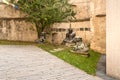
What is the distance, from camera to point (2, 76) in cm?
768

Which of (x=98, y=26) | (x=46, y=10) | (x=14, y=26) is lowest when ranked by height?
(x=98, y=26)

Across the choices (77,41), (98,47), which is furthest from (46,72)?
(98,47)

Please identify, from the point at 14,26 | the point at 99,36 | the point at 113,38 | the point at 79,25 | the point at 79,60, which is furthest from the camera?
the point at 14,26

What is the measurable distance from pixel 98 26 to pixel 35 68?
6755 millimetres

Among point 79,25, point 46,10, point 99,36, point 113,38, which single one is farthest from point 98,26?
point 113,38

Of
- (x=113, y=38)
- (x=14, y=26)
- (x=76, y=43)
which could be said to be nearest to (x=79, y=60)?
(x=113, y=38)

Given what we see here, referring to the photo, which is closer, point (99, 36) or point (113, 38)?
point (113, 38)

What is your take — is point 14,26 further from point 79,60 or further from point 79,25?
point 79,60

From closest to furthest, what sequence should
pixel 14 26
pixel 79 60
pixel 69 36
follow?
pixel 79 60
pixel 69 36
pixel 14 26

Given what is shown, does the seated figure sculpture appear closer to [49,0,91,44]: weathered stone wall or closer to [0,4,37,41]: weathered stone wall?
[49,0,91,44]: weathered stone wall

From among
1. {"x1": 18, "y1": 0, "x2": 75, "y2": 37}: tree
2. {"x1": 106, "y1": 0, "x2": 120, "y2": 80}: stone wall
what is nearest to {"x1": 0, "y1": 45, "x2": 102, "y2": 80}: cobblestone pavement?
{"x1": 106, "y1": 0, "x2": 120, "y2": 80}: stone wall

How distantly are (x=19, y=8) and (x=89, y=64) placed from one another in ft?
21.6

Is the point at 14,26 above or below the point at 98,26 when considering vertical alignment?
above

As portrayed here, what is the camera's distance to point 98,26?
14586 millimetres
